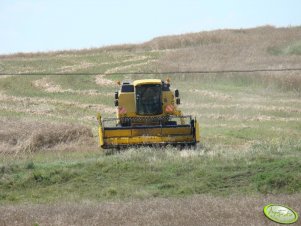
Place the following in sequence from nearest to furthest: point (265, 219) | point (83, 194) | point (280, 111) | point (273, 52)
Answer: point (265, 219), point (83, 194), point (280, 111), point (273, 52)

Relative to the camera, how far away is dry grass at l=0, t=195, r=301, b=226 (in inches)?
459

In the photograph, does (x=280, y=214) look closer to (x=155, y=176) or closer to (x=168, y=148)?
(x=155, y=176)

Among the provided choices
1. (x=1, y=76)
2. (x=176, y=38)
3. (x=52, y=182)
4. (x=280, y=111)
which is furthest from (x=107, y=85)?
(x=52, y=182)

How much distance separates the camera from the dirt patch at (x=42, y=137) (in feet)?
88.5

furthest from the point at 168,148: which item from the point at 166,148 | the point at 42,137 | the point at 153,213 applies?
the point at 153,213

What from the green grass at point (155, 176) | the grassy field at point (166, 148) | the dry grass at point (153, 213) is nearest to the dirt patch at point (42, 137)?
the grassy field at point (166, 148)

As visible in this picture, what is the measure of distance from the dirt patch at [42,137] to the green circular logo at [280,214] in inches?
617

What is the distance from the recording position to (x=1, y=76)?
54.5 metres

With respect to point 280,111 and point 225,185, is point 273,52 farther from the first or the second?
point 225,185

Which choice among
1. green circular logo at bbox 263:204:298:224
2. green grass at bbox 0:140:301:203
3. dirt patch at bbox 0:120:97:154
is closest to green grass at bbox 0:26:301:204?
green grass at bbox 0:140:301:203

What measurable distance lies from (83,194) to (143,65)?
40383mm

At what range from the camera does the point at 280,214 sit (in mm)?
11703

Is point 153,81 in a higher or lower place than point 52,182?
higher

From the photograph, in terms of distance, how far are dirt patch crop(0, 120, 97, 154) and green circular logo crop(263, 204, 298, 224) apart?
1568 cm
